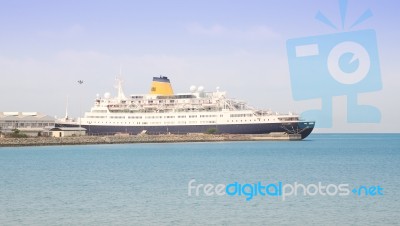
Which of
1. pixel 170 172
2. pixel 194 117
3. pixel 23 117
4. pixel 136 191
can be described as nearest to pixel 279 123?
pixel 194 117

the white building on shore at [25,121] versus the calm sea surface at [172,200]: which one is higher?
the white building on shore at [25,121]

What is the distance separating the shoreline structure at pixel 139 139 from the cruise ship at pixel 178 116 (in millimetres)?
871

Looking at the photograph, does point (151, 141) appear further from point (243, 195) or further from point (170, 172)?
point (243, 195)

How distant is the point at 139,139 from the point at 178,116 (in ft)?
31.8

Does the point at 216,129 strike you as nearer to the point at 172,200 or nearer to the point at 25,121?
the point at 25,121

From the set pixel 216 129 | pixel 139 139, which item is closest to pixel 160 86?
pixel 216 129

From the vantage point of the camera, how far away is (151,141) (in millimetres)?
69875

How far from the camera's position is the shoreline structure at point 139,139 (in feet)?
186

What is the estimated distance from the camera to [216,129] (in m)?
75.6

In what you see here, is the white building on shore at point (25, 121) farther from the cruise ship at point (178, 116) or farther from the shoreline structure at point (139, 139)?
the shoreline structure at point (139, 139)

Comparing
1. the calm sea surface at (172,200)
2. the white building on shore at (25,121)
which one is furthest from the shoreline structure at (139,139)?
the calm sea surface at (172,200)

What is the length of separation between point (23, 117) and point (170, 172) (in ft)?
181

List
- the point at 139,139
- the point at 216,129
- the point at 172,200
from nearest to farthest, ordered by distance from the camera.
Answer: the point at 172,200 → the point at 139,139 → the point at 216,129

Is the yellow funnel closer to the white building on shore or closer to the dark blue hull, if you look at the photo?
the dark blue hull
